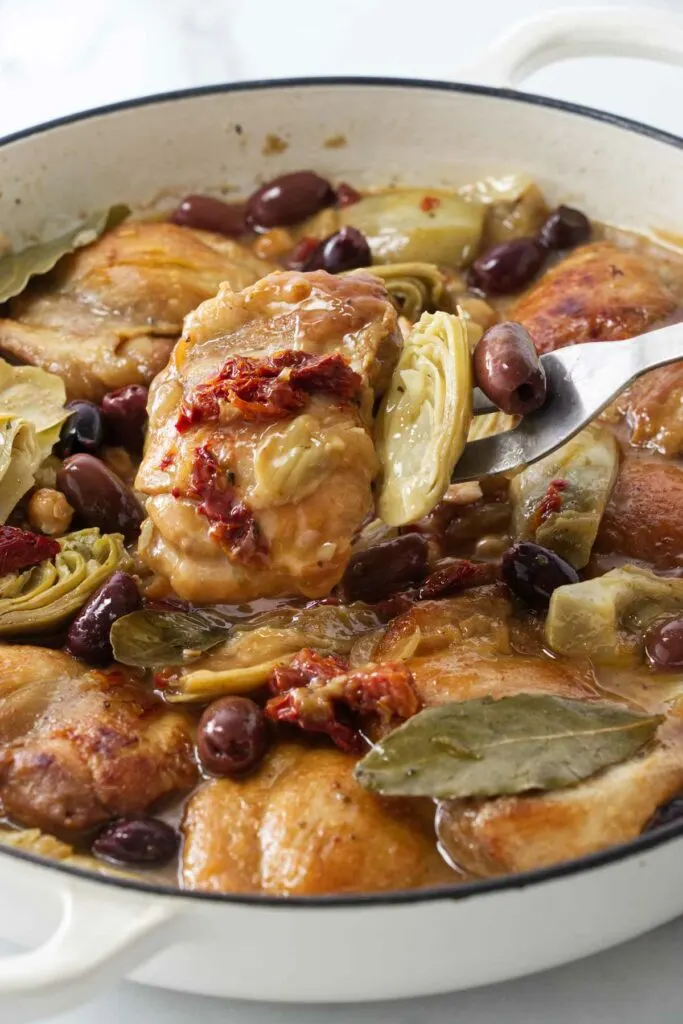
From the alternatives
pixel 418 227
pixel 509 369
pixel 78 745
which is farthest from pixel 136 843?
pixel 418 227

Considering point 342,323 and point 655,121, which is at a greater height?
point 342,323

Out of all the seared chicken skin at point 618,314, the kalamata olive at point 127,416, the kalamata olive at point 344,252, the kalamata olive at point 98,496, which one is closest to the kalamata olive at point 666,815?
the seared chicken skin at point 618,314

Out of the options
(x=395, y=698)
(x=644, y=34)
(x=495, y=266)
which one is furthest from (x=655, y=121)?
(x=395, y=698)

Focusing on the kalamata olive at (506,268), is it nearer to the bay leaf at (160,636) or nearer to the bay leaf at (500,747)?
the bay leaf at (160,636)

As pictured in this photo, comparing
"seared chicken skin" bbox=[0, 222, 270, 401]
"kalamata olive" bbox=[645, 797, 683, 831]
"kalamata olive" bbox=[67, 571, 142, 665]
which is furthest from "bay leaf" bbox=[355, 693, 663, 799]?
"seared chicken skin" bbox=[0, 222, 270, 401]

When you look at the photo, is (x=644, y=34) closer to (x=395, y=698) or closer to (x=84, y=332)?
(x=84, y=332)

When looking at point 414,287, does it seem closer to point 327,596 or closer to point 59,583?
point 327,596

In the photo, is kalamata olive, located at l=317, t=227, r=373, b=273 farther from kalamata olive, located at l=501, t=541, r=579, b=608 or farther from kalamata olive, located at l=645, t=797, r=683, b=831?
kalamata olive, located at l=645, t=797, r=683, b=831
